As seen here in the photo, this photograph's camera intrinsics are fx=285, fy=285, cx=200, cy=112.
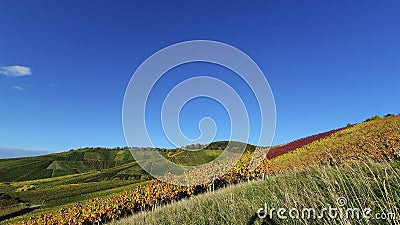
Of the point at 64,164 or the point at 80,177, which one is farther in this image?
the point at 64,164

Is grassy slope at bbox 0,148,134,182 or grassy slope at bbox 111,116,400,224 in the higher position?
grassy slope at bbox 0,148,134,182

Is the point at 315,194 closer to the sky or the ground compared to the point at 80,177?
closer to the ground

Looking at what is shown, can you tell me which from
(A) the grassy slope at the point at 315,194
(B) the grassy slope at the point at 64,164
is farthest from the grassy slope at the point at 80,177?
(A) the grassy slope at the point at 315,194

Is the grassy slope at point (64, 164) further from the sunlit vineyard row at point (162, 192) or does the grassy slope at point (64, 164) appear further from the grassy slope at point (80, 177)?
the sunlit vineyard row at point (162, 192)

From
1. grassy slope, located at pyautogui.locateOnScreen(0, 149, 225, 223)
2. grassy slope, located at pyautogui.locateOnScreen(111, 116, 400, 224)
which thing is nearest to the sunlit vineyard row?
grassy slope, located at pyautogui.locateOnScreen(111, 116, 400, 224)

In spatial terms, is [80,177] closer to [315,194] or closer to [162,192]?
[162,192]

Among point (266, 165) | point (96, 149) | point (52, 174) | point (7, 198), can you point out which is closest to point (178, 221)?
point (266, 165)

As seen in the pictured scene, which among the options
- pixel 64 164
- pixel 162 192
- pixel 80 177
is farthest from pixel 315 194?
pixel 64 164

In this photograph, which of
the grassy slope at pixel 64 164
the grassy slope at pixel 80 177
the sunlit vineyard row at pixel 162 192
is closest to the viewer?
the sunlit vineyard row at pixel 162 192

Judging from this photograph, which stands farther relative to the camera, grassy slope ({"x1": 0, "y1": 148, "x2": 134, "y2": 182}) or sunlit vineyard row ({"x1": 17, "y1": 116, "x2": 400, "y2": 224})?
grassy slope ({"x1": 0, "y1": 148, "x2": 134, "y2": 182})

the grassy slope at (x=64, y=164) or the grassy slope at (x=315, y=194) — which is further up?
the grassy slope at (x=64, y=164)

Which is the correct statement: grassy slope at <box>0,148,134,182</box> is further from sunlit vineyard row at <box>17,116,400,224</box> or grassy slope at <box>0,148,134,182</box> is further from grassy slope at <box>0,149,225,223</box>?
sunlit vineyard row at <box>17,116,400,224</box>

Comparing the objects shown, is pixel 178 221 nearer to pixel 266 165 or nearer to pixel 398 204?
pixel 398 204

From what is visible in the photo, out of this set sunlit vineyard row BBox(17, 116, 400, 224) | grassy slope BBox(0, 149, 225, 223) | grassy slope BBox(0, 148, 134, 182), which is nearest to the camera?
sunlit vineyard row BBox(17, 116, 400, 224)
